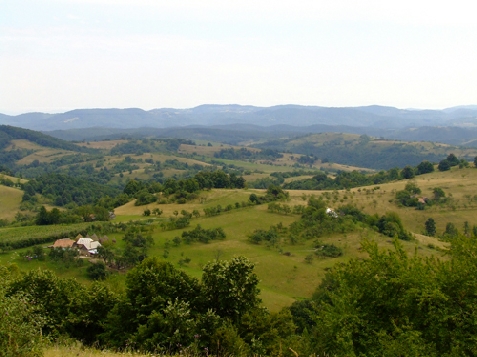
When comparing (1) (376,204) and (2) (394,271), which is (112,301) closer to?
(2) (394,271)

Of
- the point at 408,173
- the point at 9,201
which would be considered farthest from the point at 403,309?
the point at 9,201

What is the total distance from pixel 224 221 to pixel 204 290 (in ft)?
158

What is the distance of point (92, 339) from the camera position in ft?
79.2

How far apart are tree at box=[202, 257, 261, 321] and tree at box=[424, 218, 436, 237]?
58182 mm

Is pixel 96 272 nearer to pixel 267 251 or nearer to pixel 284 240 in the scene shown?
pixel 267 251

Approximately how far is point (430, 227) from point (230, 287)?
199 ft

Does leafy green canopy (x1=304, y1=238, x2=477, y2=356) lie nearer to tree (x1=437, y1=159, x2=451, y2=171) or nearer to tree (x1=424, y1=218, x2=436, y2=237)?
tree (x1=424, y1=218, x2=436, y2=237)

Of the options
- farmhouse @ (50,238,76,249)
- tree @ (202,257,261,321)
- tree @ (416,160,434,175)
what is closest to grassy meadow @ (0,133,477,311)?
farmhouse @ (50,238,76,249)

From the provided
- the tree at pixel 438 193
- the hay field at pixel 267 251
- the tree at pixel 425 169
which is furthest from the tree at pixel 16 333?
the tree at pixel 425 169

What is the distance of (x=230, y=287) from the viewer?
77.4ft

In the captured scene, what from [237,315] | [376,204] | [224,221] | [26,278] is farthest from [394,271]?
[376,204]

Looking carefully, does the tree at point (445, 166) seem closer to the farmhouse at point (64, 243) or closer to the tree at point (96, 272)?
the tree at point (96, 272)

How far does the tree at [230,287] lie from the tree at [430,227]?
58182 mm

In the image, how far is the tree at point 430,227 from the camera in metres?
71.8
